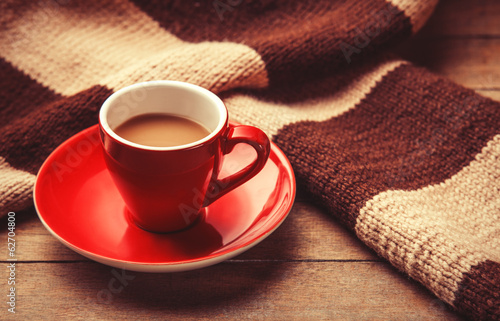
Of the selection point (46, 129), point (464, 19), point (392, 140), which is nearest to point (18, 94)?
point (46, 129)

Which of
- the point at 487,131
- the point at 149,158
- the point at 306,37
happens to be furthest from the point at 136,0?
the point at 487,131

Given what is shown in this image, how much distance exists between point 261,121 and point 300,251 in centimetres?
23

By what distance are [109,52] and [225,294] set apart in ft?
1.81

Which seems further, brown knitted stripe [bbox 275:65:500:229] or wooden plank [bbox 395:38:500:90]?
wooden plank [bbox 395:38:500:90]

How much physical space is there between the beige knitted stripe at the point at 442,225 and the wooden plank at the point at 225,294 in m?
0.04

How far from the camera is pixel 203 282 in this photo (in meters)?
0.59

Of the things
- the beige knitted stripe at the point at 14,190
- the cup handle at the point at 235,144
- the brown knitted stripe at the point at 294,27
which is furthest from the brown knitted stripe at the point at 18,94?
the cup handle at the point at 235,144

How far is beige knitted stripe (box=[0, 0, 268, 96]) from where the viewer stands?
787mm

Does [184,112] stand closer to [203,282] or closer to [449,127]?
[203,282]

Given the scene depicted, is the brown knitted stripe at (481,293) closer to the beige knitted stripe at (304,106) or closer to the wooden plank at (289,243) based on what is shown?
the wooden plank at (289,243)

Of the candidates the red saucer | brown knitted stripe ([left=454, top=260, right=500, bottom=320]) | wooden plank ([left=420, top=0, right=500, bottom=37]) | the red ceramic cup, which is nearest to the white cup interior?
the red ceramic cup

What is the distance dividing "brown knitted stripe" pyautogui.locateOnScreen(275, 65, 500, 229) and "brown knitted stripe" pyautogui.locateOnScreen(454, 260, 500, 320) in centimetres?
16

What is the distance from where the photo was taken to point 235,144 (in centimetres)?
58

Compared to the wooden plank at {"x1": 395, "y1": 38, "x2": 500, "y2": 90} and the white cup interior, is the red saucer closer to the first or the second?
the white cup interior
